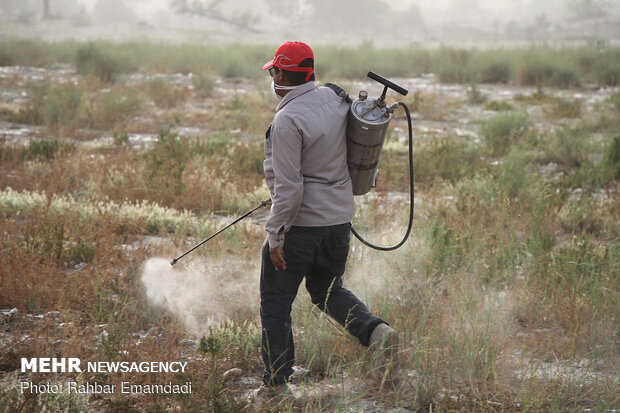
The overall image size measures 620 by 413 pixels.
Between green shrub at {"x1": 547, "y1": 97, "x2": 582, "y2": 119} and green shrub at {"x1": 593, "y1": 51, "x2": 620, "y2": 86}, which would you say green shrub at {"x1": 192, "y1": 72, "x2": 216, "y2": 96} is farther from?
green shrub at {"x1": 593, "y1": 51, "x2": 620, "y2": 86}

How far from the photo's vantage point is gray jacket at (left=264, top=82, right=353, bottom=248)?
2818 mm

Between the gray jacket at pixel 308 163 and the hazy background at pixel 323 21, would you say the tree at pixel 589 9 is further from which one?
the gray jacket at pixel 308 163

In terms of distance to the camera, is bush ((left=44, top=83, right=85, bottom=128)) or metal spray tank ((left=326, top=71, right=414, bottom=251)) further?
bush ((left=44, top=83, right=85, bottom=128))

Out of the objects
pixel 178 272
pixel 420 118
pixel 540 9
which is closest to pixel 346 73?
pixel 420 118

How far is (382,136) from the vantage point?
3.08 metres

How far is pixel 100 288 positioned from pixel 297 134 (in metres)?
2.23

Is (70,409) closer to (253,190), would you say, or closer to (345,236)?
(345,236)

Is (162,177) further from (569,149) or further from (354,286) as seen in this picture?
(569,149)

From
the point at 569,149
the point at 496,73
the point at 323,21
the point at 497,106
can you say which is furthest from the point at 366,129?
the point at 323,21

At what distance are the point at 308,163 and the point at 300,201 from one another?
0.70 ft

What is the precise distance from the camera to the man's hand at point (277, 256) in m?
2.89

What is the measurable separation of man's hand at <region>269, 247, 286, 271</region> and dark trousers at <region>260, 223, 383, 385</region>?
0.36ft

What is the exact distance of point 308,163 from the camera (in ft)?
9.67

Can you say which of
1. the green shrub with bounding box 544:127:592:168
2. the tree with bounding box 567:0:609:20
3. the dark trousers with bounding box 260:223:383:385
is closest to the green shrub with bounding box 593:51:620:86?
the green shrub with bounding box 544:127:592:168
